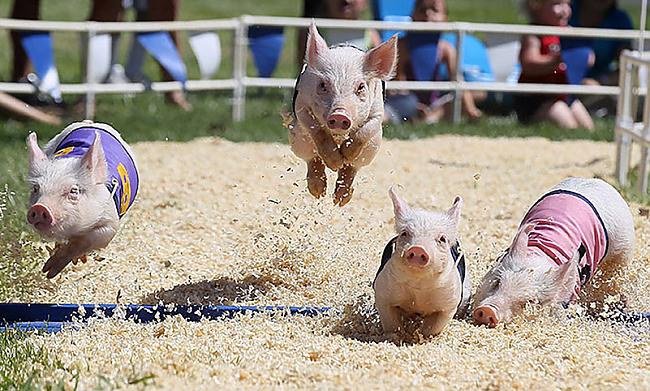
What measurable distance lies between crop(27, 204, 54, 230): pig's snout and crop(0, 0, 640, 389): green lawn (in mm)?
510

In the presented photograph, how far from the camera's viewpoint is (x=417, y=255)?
5.15 meters

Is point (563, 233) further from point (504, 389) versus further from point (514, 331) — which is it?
point (504, 389)

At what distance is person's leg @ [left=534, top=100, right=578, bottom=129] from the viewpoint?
507 inches

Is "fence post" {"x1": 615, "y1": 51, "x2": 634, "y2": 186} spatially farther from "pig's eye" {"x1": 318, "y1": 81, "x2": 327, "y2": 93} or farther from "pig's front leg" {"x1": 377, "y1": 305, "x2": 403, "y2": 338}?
"pig's front leg" {"x1": 377, "y1": 305, "x2": 403, "y2": 338}

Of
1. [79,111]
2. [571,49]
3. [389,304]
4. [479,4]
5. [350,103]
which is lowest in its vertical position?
[479,4]

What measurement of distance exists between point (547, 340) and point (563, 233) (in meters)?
0.62

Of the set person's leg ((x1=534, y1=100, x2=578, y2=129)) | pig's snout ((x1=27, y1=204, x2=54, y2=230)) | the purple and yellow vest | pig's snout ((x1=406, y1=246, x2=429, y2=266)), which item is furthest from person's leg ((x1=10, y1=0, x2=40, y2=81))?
pig's snout ((x1=406, y1=246, x2=429, y2=266))

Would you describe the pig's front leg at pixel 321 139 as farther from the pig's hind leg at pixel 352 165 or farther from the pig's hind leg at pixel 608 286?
Answer: the pig's hind leg at pixel 608 286

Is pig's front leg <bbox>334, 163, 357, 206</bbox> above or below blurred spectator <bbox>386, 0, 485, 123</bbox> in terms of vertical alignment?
above

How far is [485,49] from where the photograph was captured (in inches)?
556

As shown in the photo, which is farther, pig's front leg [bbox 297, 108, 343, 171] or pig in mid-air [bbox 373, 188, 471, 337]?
pig's front leg [bbox 297, 108, 343, 171]

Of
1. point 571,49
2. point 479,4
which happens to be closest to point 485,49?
point 571,49

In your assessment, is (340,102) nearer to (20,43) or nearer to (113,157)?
(113,157)

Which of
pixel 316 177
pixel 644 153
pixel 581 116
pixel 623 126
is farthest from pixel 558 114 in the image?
pixel 316 177
